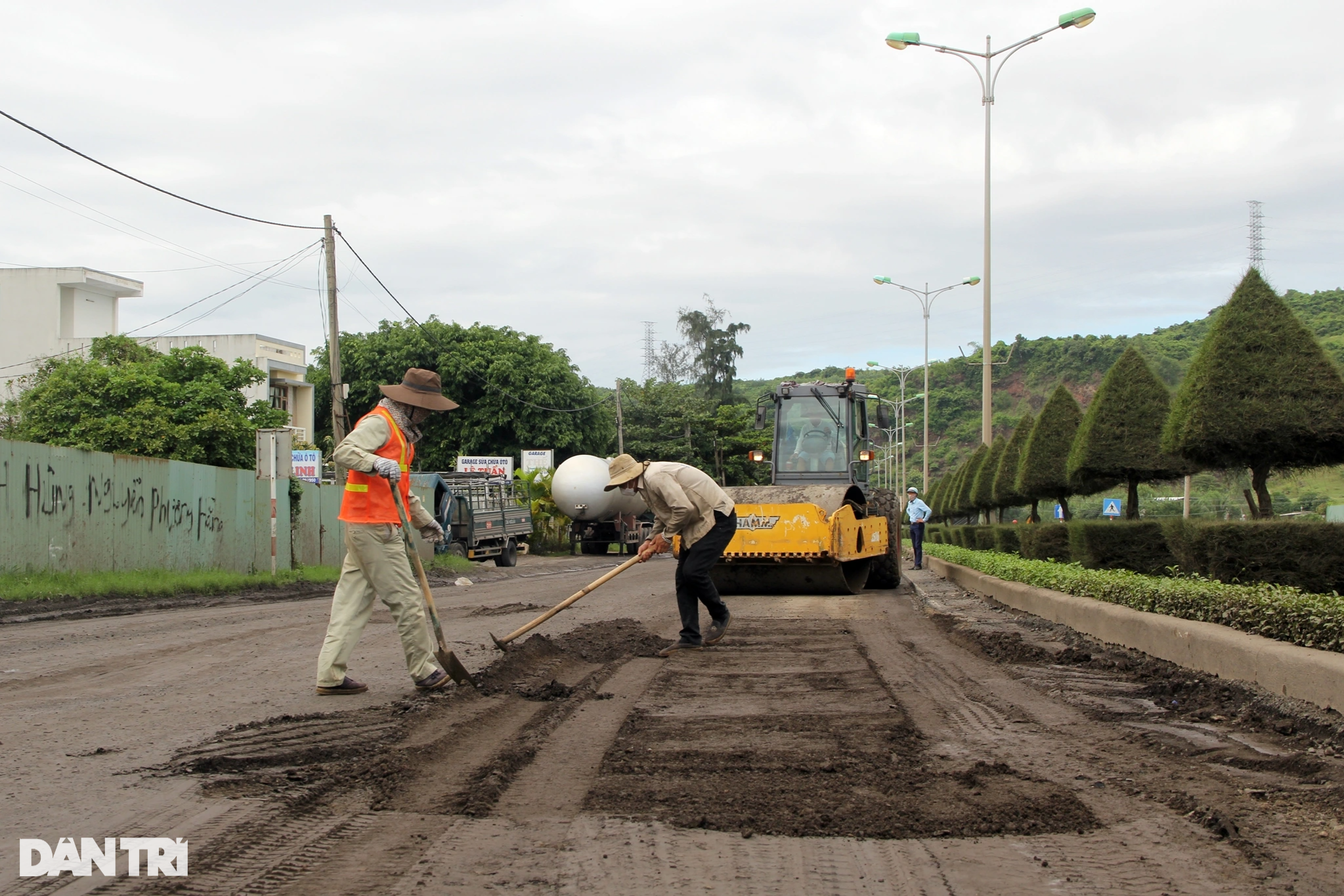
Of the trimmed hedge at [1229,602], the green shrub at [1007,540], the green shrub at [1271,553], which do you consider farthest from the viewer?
the green shrub at [1007,540]

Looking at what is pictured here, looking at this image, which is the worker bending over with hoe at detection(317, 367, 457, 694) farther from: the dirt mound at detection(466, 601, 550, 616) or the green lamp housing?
the green lamp housing

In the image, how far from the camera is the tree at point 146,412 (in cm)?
2650

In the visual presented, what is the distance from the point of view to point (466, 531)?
28.9 m

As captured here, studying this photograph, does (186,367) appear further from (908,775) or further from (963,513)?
(908,775)

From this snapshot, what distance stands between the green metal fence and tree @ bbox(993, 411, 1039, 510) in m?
13.8

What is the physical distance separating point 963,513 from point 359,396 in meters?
26.9

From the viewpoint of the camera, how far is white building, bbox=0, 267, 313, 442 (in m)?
39.9

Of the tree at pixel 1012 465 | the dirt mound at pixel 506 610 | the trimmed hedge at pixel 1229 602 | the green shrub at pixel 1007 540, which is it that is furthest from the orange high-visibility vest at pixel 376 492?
the tree at pixel 1012 465

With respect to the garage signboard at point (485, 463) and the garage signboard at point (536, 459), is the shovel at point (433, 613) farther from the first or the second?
the garage signboard at point (536, 459)

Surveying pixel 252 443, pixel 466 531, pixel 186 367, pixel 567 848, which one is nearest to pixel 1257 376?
pixel 567 848

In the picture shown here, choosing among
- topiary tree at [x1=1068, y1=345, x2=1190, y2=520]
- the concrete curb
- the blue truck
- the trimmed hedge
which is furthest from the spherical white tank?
the concrete curb

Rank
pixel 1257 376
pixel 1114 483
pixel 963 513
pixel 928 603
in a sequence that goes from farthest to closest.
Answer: pixel 963 513 → pixel 1114 483 → pixel 928 603 → pixel 1257 376

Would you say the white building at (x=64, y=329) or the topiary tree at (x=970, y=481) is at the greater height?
the white building at (x=64, y=329)

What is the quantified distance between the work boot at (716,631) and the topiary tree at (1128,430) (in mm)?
7511
